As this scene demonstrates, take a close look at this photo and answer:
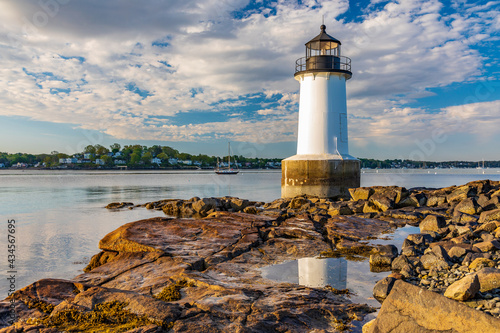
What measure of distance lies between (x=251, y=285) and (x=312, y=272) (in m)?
1.59

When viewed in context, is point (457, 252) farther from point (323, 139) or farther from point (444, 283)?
point (323, 139)

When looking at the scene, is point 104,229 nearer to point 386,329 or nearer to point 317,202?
point 317,202

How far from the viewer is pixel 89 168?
395 feet

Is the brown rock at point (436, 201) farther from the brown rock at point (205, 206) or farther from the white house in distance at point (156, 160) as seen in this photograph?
the white house in distance at point (156, 160)

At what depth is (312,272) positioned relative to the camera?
6410mm

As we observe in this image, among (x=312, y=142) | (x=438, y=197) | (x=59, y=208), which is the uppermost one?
(x=312, y=142)

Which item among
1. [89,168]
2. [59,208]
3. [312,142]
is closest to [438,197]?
[312,142]

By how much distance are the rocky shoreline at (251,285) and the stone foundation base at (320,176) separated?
765cm

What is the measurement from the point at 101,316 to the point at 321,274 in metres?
3.84

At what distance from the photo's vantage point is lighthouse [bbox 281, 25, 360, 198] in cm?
1808

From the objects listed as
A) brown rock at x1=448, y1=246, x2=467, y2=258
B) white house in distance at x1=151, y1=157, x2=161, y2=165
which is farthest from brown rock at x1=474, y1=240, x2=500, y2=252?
white house in distance at x1=151, y1=157, x2=161, y2=165

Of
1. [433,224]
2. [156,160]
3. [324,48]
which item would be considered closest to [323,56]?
[324,48]

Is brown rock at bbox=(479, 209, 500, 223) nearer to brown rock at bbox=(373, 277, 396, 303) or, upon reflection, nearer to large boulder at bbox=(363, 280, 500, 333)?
brown rock at bbox=(373, 277, 396, 303)

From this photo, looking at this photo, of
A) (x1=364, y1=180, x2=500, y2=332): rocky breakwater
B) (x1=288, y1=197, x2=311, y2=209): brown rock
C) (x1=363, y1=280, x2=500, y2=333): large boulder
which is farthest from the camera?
(x1=288, y1=197, x2=311, y2=209): brown rock
